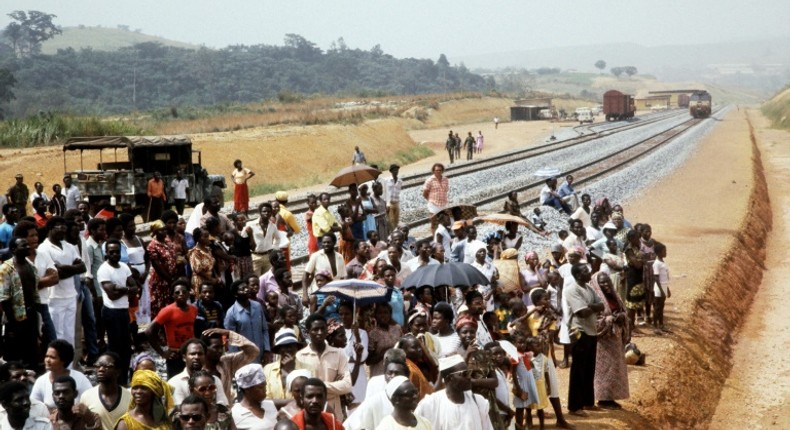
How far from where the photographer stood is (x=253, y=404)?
6883 mm

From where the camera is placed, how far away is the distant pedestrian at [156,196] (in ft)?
73.0

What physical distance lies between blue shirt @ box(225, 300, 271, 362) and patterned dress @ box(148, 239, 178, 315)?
1786 mm

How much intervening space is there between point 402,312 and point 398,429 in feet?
11.7

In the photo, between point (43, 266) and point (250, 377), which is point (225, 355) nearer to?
point (250, 377)

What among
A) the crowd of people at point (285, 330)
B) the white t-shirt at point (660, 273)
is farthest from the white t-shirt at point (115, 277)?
the white t-shirt at point (660, 273)

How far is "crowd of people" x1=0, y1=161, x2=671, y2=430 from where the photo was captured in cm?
686

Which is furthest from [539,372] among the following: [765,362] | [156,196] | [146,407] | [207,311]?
[156,196]

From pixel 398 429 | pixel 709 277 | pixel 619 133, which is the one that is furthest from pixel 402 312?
pixel 619 133

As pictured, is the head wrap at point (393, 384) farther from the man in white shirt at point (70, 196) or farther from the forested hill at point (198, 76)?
the forested hill at point (198, 76)

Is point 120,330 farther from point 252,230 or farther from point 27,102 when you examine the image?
point 27,102

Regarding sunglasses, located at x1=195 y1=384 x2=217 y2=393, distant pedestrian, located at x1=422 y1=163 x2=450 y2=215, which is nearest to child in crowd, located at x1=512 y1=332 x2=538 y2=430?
sunglasses, located at x1=195 y1=384 x2=217 y2=393

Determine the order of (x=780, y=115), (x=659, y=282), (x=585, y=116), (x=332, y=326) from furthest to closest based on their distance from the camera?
(x=780, y=115), (x=585, y=116), (x=659, y=282), (x=332, y=326)

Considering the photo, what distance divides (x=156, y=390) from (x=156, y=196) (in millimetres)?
16394

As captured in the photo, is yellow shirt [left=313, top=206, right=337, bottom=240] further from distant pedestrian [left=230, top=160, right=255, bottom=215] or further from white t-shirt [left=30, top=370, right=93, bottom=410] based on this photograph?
distant pedestrian [left=230, top=160, right=255, bottom=215]
